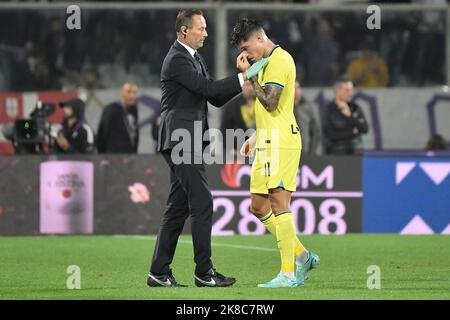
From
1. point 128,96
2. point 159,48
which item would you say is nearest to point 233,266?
point 128,96

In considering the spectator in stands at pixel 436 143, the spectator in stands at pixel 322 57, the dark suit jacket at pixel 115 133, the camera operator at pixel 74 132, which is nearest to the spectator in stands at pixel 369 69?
the spectator in stands at pixel 322 57

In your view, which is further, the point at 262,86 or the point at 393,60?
the point at 393,60

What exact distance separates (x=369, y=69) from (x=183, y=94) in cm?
1134

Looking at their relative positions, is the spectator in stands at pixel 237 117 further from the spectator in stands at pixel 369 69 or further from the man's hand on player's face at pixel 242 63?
the man's hand on player's face at pixel 242 63

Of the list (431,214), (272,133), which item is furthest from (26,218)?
(272,133)

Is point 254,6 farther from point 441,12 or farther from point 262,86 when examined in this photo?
point 262,86

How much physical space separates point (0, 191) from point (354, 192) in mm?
4906

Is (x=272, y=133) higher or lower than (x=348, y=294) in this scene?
higher

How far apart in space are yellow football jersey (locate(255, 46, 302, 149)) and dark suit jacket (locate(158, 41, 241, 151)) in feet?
1.25

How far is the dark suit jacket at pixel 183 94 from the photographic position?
10844mm

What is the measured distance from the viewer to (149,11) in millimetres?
21547

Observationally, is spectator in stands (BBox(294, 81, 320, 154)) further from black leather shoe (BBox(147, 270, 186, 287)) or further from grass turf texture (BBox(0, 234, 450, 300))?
black leather shoe (BBox(147, 270, 186, 287))

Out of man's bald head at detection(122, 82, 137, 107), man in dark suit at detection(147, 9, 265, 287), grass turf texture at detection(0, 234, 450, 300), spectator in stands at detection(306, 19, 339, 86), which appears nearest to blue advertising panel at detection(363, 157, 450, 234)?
grass turf texture at detection(0, 234, 450, 300)

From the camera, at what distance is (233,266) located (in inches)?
526
